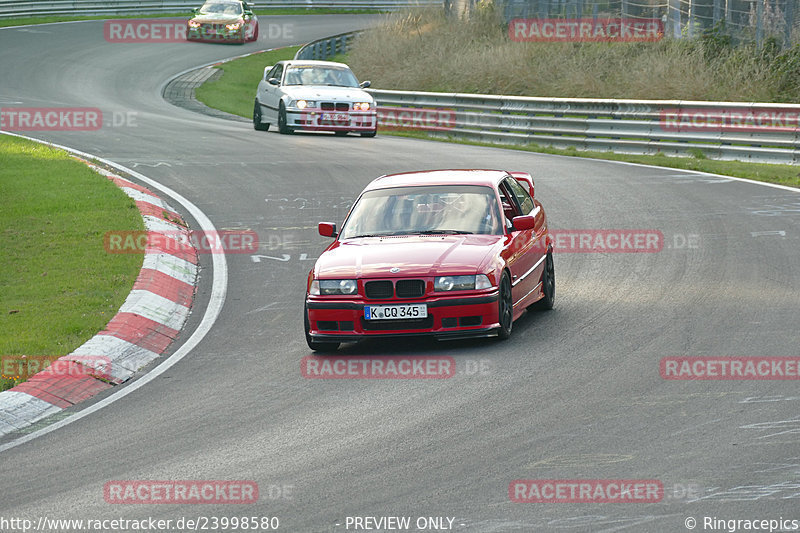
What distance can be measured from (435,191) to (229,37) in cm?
3952

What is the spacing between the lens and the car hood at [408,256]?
10.0 meters

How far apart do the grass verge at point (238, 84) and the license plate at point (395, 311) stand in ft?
82.3

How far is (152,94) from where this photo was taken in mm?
35219

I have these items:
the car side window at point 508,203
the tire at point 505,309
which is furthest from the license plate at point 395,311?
the car side window at point 508,203

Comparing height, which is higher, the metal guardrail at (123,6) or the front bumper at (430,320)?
the front bumper at (430,320)

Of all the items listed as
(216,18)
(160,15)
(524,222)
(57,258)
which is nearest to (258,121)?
(57,258)

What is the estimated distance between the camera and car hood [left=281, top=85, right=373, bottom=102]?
26.9m

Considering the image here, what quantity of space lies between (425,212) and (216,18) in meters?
39.8

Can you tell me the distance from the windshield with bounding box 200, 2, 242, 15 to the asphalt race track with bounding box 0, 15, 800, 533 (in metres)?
33.5

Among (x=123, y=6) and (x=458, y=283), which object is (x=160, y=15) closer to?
(x=123, y=6)

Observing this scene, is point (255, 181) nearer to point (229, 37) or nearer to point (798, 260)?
point (798, 260)

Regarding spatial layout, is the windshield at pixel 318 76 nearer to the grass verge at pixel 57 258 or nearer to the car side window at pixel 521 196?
the grass verge at pixel 57 258

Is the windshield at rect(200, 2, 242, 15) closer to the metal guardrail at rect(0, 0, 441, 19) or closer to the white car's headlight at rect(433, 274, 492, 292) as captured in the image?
the metal guardrail at rect(0, 0, 441, 19)

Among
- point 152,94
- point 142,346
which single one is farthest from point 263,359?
point 152,94
